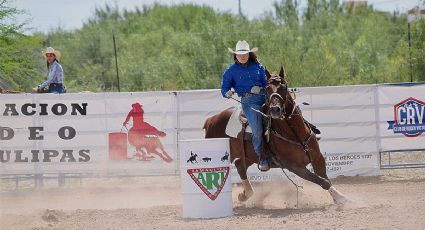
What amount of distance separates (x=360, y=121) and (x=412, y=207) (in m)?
5.36

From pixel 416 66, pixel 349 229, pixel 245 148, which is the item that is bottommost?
pixel 349 229

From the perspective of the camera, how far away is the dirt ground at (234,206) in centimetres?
999

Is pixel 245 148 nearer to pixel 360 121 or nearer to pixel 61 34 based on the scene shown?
pixel 360 121

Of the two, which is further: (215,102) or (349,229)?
(215,102)

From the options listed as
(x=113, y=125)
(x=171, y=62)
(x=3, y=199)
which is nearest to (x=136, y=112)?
(x=113, y=125)

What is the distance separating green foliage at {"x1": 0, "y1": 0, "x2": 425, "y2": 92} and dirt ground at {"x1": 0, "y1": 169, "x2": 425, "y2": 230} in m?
7.18

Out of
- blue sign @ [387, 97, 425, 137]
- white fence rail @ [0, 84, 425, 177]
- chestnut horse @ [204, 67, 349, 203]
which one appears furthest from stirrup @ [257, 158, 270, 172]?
blue sign @ [387, 97, 425, 137]

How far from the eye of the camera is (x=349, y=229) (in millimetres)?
9125

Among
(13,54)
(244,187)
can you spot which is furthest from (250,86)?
(13,54)

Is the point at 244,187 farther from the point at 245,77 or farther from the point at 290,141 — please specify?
the point at 245,77

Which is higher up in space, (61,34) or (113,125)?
(61,34)

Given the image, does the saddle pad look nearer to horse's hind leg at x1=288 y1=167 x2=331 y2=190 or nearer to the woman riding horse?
the woman riding horse

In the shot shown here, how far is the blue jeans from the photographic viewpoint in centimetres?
1171

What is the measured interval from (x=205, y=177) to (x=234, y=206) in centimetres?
165
